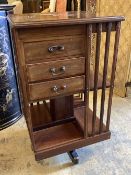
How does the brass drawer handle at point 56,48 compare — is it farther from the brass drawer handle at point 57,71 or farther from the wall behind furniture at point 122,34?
the wall behind furniture at point 122,34

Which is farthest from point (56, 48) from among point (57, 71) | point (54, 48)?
point (57, 71)

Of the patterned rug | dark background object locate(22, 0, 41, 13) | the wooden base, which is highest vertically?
dark background object locate(22, 0, 41, 13)

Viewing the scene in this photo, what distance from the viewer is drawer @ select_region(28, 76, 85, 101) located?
1.04 m

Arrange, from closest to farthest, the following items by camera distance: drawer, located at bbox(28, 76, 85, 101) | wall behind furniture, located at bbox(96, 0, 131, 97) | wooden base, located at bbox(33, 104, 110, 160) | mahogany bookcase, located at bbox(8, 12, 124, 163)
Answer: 1. mahogany bookcase, located at bbox(8, 12, 124, 163)
2. drawer, located at bbox(28, 76, 85, 101)
3. wooden base, located at bbox(33, 104, 110, 160)
4. wall behind furniture, located at bbox(96, 0, 131, 97)

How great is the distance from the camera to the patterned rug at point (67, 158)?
1320 millimetres

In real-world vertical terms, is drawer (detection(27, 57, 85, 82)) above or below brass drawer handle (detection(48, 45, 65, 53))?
below

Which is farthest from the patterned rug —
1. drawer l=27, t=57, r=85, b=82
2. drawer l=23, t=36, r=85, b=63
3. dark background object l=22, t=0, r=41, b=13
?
dark background object l=22, t=0, r=41, b=13

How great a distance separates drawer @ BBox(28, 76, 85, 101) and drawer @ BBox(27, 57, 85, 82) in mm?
32

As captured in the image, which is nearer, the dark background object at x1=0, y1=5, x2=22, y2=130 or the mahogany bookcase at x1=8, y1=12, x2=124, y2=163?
the mahogany bookcase at x1=8, y1=12, x2=124, y2=163

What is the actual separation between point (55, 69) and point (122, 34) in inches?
50.2

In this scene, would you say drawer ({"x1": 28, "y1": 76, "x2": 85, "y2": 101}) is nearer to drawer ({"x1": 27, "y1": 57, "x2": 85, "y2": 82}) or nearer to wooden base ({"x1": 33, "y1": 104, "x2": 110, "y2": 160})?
drawer ({"x1": 27, "y1": 57, "x2": 85, "y2": 82})

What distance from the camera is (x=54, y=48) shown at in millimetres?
999

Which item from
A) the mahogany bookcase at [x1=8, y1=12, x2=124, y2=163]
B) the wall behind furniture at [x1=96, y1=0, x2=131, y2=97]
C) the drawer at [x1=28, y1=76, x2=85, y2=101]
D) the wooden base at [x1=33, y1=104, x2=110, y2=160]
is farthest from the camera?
the wall behind furniture at [x1=96, y1=0, x2=131, y2=97]

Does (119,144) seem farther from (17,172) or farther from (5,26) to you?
(5,26)
